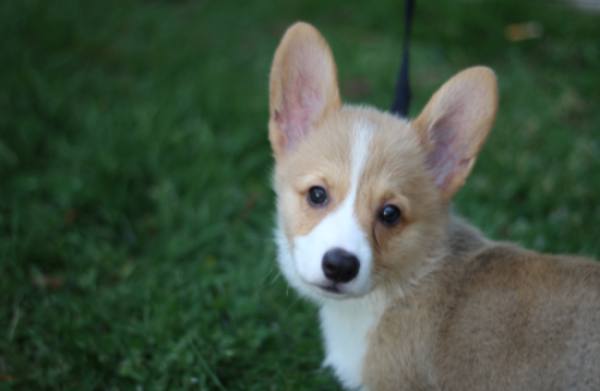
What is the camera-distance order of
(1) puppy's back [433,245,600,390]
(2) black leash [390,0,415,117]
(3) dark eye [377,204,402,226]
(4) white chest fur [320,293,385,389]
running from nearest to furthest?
(1) puppy's back [433,245,600,390]
(3) dark eye [377,204,402,226]
(4) white chest fur [320,293,385,389]
(2) black leash [390,0,415,117]

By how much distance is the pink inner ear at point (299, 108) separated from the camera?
3.29 meters

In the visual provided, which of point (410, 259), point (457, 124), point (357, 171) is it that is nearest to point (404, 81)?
point (457, 124)

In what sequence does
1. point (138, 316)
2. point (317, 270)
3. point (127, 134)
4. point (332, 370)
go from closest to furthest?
point (317, 270), point (332, 370), point (138, 316), point (127, 134)

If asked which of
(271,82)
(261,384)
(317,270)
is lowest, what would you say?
(261,384)

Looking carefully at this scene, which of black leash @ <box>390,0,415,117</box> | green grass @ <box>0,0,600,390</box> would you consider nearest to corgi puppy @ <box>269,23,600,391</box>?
black leash @ <box>390,0,415,117</box>

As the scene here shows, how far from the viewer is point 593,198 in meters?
4.73

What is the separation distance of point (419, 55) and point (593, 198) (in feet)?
8.51

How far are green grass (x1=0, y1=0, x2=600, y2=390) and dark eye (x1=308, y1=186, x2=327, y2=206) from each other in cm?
103

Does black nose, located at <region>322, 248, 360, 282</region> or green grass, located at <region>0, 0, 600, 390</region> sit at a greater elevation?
black nose, located at <region>322, 248, 360, 282</region>

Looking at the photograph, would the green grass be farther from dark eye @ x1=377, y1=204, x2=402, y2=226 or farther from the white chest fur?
dark eye @ x1=377, y1=204, x2=402, y2=226

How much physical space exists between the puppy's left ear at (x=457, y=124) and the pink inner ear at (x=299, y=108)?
0.53 m

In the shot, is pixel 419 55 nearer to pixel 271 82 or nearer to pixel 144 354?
pixel 271 82

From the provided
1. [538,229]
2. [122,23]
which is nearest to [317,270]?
[538,229]

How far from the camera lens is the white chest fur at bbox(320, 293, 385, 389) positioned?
3051 millimetres
